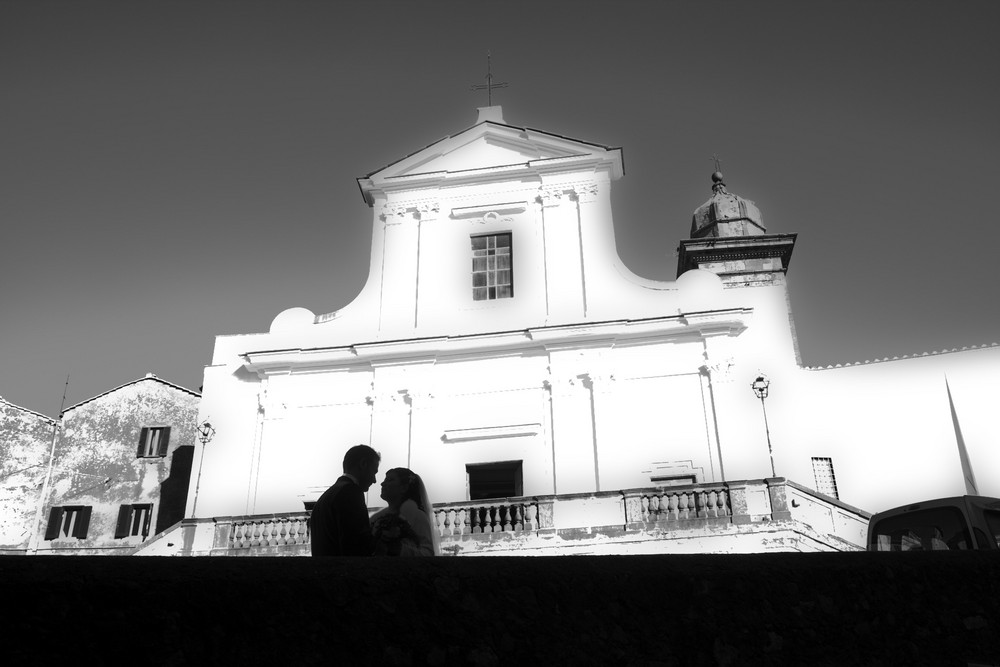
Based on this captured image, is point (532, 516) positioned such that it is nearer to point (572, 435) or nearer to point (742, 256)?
point (572, 435)

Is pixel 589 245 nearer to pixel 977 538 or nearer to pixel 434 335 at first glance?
pixel 434 335

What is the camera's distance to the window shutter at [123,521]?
25578 millimetres

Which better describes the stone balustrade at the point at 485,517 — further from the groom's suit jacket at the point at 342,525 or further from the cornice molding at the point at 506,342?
the groom's suit jacket at the point at 342,525

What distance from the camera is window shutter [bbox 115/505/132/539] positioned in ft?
83.9

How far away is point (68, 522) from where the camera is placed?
85.3 feet

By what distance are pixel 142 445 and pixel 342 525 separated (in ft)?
78.0

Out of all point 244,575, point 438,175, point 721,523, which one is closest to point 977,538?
point 721,523

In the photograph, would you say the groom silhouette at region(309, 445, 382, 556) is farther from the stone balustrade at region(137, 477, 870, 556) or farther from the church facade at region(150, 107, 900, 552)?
the church facade at region(150, 107, 900, 552)

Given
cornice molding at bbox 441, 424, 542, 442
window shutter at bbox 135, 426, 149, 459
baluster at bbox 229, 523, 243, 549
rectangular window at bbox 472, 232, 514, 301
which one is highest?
rectangular window at bbox 472, 232, 514, 301

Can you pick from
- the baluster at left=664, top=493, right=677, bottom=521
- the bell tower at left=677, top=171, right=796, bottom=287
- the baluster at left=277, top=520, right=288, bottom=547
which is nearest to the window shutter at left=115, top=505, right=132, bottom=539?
the baluster at left=277, top=520, right=288, bottom=547

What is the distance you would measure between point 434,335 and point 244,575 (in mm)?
17984

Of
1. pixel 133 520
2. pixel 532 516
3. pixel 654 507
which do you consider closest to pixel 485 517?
pixel 532 516

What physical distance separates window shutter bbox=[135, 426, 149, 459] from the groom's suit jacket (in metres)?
23.4

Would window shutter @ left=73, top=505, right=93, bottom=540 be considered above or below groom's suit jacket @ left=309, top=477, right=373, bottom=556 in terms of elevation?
above
